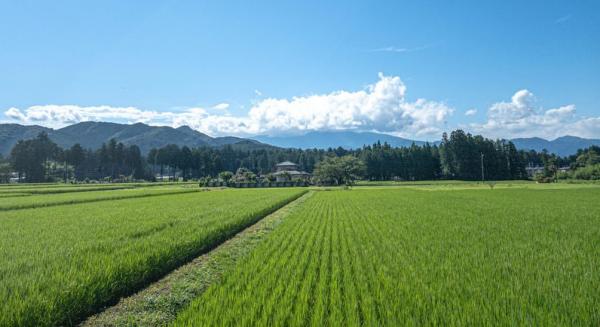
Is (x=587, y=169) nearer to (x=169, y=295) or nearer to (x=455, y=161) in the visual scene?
(x=455, y=161)

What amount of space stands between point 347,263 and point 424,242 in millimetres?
3545

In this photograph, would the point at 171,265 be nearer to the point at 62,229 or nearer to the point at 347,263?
the point at 347,263

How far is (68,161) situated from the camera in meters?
105

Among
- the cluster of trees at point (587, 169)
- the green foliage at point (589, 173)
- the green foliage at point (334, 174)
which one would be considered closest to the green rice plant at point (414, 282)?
the green foliage at point (334, 174)

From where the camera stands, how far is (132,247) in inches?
374

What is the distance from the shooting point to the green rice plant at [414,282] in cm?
514

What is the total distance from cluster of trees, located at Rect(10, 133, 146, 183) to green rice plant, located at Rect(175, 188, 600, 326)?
108 metres

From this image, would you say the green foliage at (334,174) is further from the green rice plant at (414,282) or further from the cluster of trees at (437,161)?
the green rice plant at (414,282)

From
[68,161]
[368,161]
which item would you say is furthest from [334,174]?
[68,161]

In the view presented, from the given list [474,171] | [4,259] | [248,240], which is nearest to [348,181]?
[474,171]

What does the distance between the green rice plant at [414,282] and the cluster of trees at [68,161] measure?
356 feet

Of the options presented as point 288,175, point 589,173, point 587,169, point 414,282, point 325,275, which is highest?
point 587,169

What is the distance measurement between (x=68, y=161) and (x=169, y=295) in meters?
118

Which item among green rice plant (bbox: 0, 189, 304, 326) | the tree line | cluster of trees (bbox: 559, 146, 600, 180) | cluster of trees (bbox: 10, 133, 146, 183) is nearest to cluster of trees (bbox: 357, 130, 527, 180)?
the tree line
